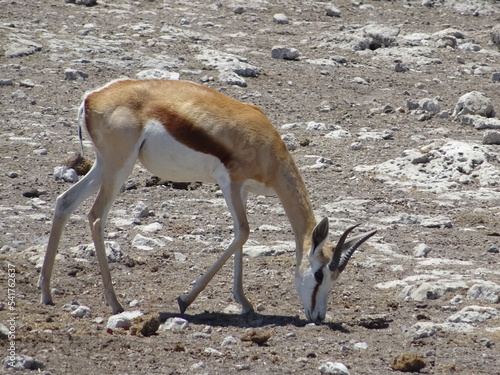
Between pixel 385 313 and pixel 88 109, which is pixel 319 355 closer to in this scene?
pixel 385 313

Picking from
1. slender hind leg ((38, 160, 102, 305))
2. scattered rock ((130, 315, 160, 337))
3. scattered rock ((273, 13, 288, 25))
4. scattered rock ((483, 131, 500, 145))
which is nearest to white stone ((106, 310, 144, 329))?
scattered rock ((130, 315, 160, 337))

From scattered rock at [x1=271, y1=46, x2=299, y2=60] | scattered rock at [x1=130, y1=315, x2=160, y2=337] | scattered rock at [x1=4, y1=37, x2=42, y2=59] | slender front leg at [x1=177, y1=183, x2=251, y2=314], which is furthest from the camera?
scattered rock at [x1=271, y1=46, x2=299, y2=60]

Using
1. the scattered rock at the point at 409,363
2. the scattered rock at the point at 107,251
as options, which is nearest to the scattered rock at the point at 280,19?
the scattered rock at the point at 107,251

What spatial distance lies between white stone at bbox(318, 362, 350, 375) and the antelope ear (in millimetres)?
1847

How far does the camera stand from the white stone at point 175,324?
8023 mm

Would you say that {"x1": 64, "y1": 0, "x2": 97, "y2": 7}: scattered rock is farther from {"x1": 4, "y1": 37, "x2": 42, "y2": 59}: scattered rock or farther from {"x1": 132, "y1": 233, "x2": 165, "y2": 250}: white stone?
{"x1": 132, "y1": 233, "x2": 165, "y2": 250}: white stone

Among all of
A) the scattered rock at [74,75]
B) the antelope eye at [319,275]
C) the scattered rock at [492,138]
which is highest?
the antelope eye at [319,275]

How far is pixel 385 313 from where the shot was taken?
8.68 metres

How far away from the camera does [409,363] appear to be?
6938mm

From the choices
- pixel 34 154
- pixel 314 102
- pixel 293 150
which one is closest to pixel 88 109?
pixel 34 154

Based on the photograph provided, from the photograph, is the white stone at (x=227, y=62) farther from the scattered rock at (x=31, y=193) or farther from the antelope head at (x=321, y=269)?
the antelope head at (x=321, y=269)

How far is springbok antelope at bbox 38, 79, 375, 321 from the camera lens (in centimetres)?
880

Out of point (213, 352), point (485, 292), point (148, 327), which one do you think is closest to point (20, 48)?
point (148, 327)

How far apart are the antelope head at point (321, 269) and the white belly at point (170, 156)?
1.20 m
